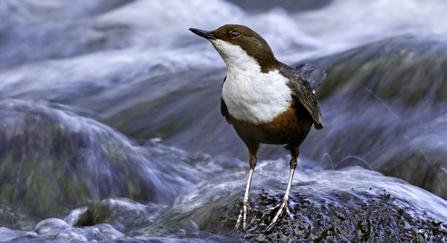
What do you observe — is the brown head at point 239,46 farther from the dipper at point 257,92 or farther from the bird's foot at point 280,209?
the bird's foot at point 280,209

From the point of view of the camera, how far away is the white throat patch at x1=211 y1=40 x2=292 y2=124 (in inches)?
154

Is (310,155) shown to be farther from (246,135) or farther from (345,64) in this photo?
(246,135)

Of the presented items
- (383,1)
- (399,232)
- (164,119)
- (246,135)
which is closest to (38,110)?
(164,119)

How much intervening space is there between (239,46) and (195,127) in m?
3.82

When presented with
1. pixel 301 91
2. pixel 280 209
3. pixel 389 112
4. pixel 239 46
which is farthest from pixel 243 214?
pixel 389 112

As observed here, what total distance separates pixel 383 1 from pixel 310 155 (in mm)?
5477

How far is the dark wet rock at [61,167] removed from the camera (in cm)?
573

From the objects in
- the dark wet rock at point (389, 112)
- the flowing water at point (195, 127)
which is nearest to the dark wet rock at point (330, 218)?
the flowing water at point (195, 127)

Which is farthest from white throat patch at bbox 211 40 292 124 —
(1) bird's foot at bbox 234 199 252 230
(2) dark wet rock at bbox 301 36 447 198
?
(2) dark wet rock at bbox 301 36 447 198

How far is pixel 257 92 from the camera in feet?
12.8

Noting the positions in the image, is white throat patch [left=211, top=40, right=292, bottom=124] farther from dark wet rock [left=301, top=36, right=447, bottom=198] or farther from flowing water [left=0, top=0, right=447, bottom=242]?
dark wet rock [left=301, top=36, right=447, bottom=198]

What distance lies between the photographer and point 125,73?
9461 millimetres

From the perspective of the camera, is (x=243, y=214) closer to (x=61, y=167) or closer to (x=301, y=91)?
(x=301, y=91)

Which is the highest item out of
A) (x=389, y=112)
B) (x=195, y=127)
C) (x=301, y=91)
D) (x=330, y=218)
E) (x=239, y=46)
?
(x=239, y=46)
